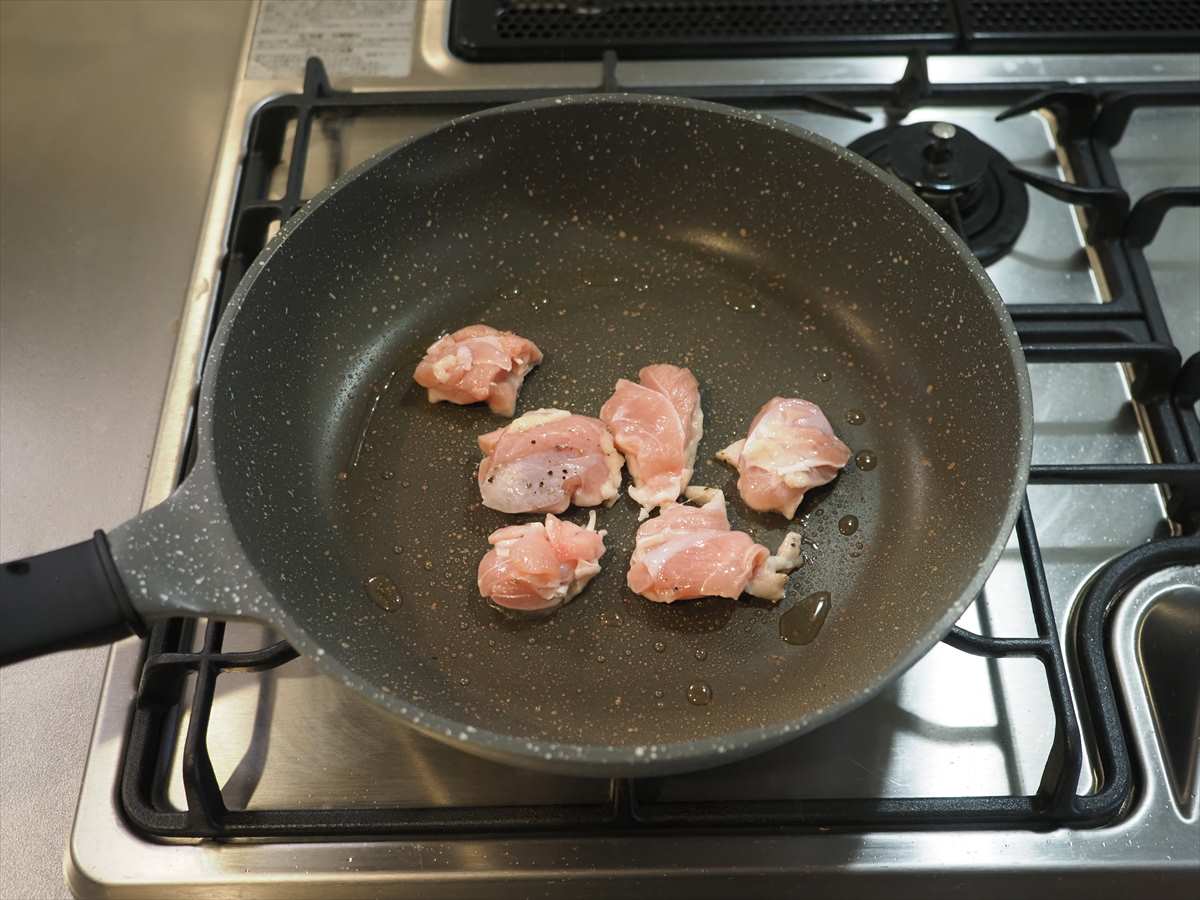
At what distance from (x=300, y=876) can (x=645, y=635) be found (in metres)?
0.41

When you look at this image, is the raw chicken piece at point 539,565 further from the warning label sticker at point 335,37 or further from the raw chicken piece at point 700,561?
Answer: the warning label sticker at point 335,37

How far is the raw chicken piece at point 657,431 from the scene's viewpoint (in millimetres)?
1098

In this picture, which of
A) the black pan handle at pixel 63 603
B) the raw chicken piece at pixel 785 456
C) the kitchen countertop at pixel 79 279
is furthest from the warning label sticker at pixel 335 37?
the black pan handle at pixel 63 603

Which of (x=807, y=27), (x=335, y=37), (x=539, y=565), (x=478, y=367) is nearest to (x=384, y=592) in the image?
(x=539, y=565)

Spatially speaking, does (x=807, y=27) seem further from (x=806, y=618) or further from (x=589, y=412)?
(x=806, y=618)

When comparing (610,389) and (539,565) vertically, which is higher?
(610,389)

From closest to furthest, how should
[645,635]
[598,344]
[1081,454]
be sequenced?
[645,635]
[1081,454]
[598,344]

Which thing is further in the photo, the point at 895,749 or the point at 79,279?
the point at 79,279

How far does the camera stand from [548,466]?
1.08m

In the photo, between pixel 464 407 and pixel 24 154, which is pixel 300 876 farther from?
pixel 24 154

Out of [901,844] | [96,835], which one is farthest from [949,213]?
[96,835]

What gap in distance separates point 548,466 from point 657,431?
0.13 m

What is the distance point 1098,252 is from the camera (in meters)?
1.27

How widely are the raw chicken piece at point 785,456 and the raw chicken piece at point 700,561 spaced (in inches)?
2.1
